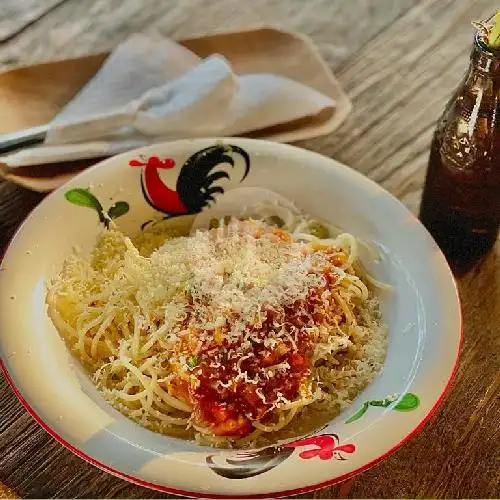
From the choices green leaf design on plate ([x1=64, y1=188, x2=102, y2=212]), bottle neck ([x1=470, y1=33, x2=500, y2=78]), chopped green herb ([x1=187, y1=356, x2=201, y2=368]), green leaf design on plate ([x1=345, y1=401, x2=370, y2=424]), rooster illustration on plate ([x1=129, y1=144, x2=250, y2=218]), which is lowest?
green leaf design on plate ([x1=345, y1=401, x2=370, y2=424])

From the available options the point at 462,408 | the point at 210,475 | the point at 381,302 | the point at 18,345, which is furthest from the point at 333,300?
the point at 18,345

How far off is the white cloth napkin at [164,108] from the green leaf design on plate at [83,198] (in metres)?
0.15

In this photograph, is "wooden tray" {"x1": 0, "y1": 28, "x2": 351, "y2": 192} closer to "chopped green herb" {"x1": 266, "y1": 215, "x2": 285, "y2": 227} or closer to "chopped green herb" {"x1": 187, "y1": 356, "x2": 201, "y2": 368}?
"chopped green herb" {"x1": 266, "y1": 215, "x2": 285, "y2": 227}

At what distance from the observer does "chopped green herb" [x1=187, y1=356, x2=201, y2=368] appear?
3.41 feet

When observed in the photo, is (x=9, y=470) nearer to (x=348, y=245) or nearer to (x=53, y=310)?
(x=53, y=310)

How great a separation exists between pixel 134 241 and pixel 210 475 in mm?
513

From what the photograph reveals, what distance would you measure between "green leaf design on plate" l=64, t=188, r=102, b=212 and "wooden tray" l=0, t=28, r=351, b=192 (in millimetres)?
119

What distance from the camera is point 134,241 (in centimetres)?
128

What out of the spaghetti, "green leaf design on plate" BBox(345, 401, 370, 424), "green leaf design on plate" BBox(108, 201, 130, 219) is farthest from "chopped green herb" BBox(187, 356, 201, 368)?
"green leaf design on plate" BBox(108, 201, 130, 219)

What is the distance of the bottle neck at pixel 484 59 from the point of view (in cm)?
105

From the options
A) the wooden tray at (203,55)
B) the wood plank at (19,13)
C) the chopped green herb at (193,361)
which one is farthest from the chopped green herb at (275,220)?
the wood plank at (19,13)

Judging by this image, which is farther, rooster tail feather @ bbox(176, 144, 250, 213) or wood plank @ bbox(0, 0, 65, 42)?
wood plank @ bbox(0, 0, 65, 42)

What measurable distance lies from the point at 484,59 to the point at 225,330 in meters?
0.55

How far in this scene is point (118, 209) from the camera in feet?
4.17
